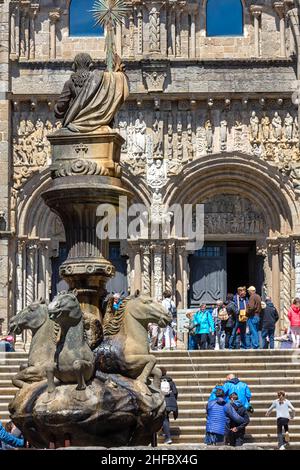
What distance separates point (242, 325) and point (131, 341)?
Answer: 12.1 meters

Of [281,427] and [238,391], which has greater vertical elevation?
[238,391]

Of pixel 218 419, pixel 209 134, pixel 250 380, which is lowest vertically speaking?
pixel 218 419

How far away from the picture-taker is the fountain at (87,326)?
13.3 metres

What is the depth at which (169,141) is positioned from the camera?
30.6 meters

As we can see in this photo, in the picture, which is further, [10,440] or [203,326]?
[203,326]

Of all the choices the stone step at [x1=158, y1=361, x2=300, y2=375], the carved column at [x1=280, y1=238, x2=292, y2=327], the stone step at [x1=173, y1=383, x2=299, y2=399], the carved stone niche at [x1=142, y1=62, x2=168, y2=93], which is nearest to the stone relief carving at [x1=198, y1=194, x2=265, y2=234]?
the carved column at [x1=280, y1=238, x2=292, y2=327]

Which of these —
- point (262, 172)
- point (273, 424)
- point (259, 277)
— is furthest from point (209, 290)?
point (273, 424)

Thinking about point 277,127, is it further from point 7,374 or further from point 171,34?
point 7,374

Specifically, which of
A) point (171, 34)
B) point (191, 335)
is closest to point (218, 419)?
point (191, 335)

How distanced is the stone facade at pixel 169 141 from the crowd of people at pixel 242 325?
4150 millimetres

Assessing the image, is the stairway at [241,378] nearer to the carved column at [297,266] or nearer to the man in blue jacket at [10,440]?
the man in blue jacket at [10,440]

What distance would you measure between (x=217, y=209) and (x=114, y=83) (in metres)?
16.3

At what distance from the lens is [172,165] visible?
30406mm
